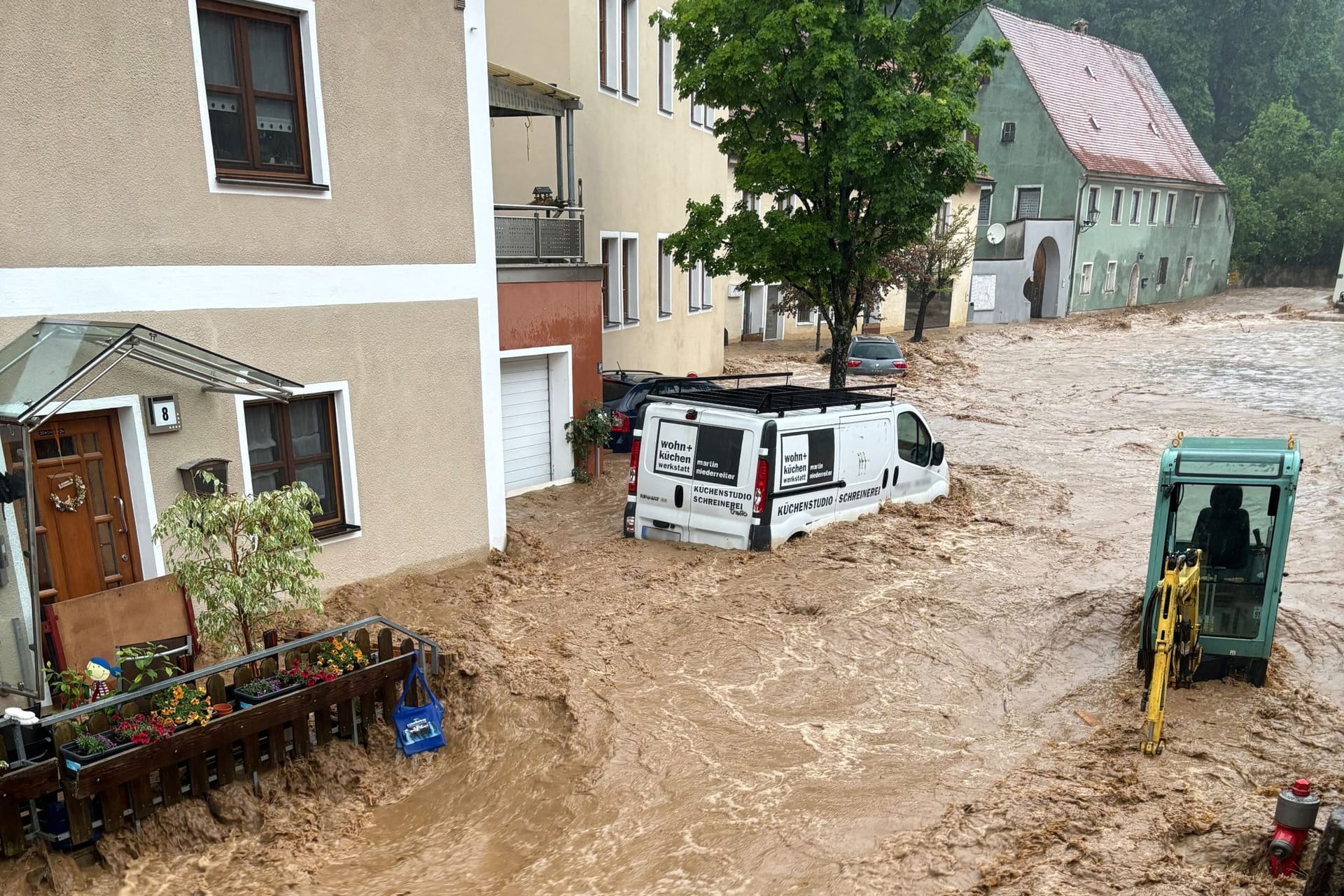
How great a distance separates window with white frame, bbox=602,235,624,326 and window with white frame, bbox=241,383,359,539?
33.5 feet

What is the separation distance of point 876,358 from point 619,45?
13283 millimetres

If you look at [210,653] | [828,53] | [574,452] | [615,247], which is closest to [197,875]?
[210,653]

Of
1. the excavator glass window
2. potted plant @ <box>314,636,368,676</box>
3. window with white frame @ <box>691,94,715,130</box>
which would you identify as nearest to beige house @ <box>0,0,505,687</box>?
potted plant @ <box>314,636,368,676</box>

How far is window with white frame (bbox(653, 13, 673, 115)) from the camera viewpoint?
2161 centimetres

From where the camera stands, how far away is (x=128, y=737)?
5.99 meters

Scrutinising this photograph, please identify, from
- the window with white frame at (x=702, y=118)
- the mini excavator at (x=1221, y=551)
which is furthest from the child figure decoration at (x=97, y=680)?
the window with white frame at (x=702, y=118)

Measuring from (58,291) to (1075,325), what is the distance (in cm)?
4122

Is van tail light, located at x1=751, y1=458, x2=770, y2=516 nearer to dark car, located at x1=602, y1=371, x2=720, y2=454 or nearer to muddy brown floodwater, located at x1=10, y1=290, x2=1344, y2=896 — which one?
muddy brown floodwater, located at x1=10, y1=290, x2=1344, y2=896

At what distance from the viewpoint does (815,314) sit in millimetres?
39688

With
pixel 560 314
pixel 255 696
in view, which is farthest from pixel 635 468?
pixel 255 696

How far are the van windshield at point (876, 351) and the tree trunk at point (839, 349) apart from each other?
38.5 feet

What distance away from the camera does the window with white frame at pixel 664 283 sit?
72.9ft

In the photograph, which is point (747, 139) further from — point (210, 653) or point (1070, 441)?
point (210, 653)

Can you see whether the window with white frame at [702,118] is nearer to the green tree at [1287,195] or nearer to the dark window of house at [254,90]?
the dark window of house at [254,90]
